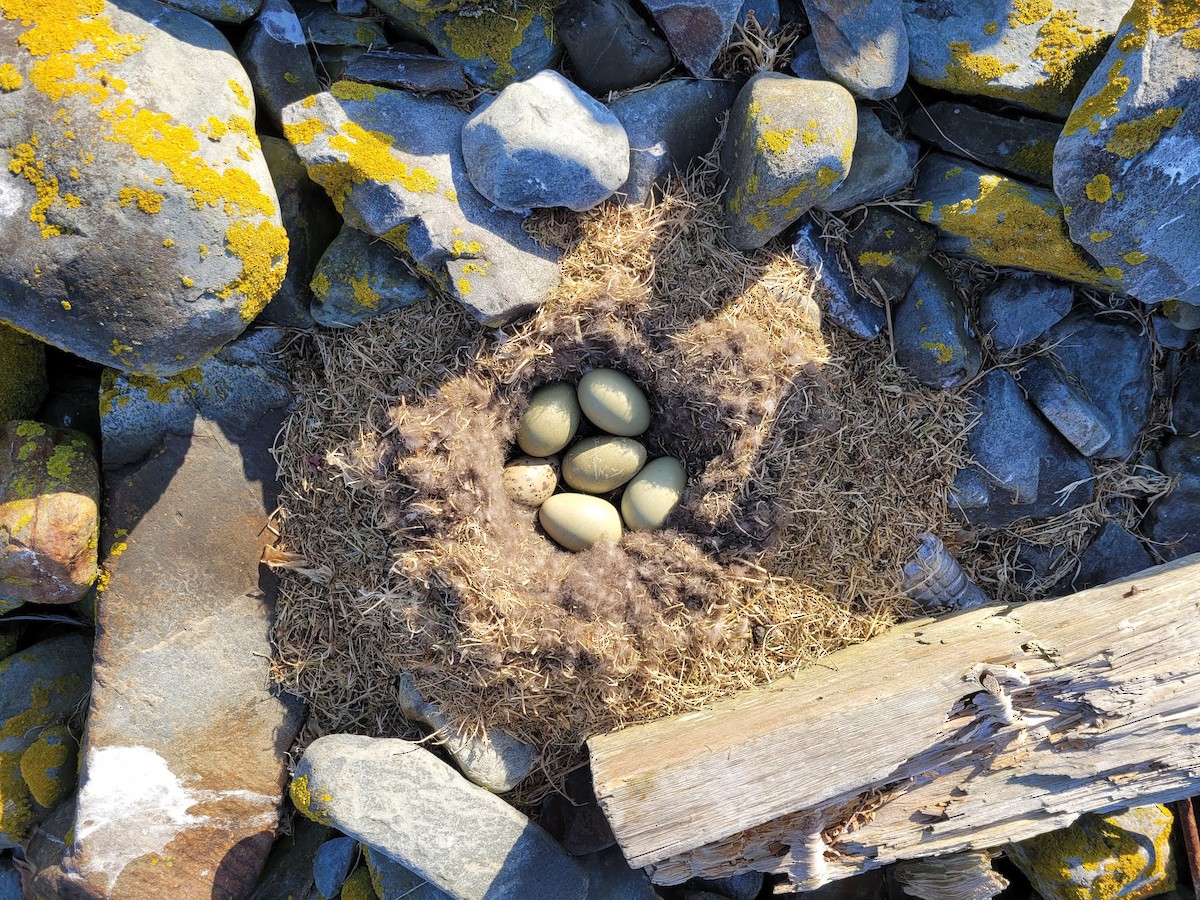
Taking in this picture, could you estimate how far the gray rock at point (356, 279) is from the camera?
2916mm

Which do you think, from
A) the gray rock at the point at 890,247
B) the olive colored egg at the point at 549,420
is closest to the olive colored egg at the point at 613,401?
the olive colored egg at the point at 549,420

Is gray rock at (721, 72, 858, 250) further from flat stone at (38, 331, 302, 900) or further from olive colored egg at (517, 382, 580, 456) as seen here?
flat stone at (38, 331, 302, 900)

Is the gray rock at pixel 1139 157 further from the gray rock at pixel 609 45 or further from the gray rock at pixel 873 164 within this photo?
the gray rock at pixel 609 45

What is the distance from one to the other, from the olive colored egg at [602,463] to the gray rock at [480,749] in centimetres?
107

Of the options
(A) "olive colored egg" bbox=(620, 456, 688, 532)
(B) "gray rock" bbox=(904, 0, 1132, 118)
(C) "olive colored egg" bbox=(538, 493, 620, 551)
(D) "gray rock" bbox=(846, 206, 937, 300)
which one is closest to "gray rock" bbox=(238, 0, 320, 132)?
(C) "olive colored egg" bbox=(538, 493, 620, 551)

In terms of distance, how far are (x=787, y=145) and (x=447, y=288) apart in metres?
1.35

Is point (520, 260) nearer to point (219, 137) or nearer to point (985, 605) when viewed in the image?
point (219, 137)

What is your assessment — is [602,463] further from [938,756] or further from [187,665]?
[187,665]

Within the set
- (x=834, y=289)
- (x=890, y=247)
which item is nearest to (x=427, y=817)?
(x=834, y=289)

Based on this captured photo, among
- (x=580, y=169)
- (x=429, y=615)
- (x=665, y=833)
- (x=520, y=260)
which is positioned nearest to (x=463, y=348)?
(x=520, y=260)

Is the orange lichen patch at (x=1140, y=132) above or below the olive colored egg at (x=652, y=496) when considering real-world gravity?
above

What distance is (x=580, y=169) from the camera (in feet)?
9.13

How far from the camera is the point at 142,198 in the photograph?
2.37 meters

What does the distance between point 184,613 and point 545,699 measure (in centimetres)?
147
